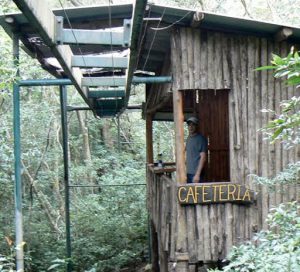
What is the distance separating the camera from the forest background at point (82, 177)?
1230cm

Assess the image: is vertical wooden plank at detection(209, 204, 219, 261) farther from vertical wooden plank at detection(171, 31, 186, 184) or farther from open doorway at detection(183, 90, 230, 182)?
open doorway at detection(183, 90, 230, 182)

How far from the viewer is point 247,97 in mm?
6641

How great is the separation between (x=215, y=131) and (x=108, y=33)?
6656 millimetres

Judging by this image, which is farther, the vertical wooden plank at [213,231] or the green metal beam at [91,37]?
the vertical wooden plank at [213,231]

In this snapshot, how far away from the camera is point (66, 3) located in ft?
54.5

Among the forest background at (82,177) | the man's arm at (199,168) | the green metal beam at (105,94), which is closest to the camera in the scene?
the man's arm at (199,168)

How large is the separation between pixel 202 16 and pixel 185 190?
7.48 ft

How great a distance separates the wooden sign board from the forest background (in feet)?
16.1

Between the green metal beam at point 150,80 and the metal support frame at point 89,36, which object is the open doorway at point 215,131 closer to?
the green metal beam at point 150,80

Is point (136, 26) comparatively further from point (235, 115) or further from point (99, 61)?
point (235, 115)

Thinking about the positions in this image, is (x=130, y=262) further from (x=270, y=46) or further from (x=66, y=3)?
(x=66, y=3)

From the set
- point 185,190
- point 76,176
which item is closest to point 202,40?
point 185,190

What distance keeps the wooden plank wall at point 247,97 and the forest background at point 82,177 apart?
5019 mm

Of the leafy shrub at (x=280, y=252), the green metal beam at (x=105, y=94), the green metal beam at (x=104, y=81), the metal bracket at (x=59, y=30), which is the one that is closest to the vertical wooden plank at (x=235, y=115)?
the green metal beam at (x=104, y=81)
